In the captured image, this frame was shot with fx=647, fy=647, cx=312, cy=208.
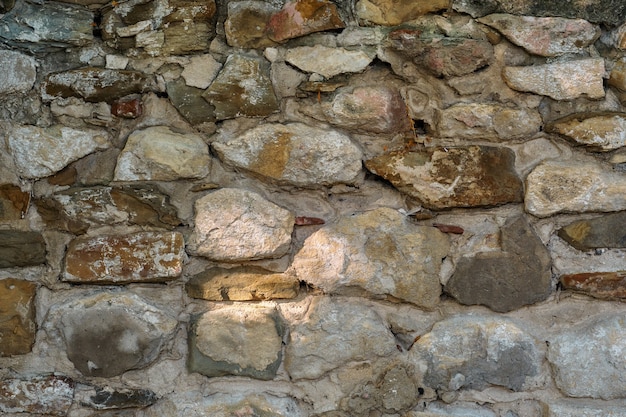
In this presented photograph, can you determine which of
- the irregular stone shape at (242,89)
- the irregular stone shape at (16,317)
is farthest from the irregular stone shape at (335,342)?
the irregular stone shape at (16,317)

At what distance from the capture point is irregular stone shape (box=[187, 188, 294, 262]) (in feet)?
5.12

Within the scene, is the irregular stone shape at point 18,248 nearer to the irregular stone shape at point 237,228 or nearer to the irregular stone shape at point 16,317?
the irregular stone shape at point 16,317

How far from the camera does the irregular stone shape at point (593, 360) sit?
152cm

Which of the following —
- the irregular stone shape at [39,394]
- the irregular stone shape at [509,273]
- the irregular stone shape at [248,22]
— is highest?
the irregular stone shape at [248,22]

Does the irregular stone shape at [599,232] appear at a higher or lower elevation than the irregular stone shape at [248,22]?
lower

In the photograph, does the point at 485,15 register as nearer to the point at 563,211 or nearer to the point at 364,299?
the point at 563,211

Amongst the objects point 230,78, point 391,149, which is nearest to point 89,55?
point 230,78

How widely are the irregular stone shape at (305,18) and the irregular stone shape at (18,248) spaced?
79 centimetres

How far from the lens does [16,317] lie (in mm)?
1577

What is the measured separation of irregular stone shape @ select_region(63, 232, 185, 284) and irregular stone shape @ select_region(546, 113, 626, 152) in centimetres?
97

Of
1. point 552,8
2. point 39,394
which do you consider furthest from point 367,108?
point 39,394

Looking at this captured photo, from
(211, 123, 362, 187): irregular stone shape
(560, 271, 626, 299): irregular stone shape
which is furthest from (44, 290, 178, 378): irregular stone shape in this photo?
(560, 271, 626, 299): irregular stone shape

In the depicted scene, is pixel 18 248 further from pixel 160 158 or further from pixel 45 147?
pixel 160 158

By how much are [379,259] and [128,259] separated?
0.61m
